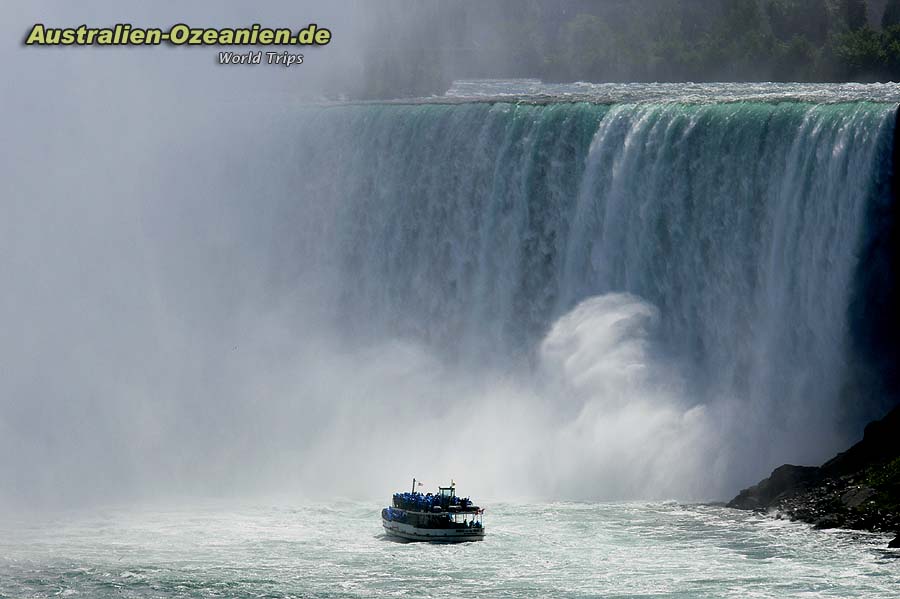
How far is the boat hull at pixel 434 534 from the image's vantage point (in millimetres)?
34969

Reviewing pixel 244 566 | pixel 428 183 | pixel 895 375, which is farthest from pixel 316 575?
pixel 428 183

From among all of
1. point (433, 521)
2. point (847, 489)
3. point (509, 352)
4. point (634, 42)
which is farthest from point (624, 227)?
point (634, 42)

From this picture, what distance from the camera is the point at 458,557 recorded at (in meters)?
33.8

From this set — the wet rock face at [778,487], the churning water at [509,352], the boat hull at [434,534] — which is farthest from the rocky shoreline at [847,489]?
the boat hull at [434,534]

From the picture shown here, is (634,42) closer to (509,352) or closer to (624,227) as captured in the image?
(509,352)

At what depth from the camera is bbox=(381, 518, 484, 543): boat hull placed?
3497 centimetres

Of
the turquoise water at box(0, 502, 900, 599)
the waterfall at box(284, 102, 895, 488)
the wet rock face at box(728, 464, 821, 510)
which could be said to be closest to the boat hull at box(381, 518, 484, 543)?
the turquoise water at box(0, 502, 900, 599)

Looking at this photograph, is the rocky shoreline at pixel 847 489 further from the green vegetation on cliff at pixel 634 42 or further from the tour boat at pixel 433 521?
the green vegetation on cliff at pixel 634 42

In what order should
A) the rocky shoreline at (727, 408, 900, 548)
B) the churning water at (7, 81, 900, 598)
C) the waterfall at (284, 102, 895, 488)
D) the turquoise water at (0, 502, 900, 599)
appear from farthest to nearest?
the waterfall at (284, 102, 895, 488) → the rocky shoreline at (727, 408, 900, 548) → the churning water at (7, 81, 900, 598) → the turquoise water at (0, 502, 900, 599)

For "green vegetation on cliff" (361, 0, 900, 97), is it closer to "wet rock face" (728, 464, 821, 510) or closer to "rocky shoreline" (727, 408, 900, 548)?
"wet rock face" (728, 464, 821, 510)

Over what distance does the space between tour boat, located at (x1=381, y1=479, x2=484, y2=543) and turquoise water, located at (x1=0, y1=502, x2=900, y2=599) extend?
315mm

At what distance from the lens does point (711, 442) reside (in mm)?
39969

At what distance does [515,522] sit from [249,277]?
1535 cm

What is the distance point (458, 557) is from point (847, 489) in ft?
24.2
